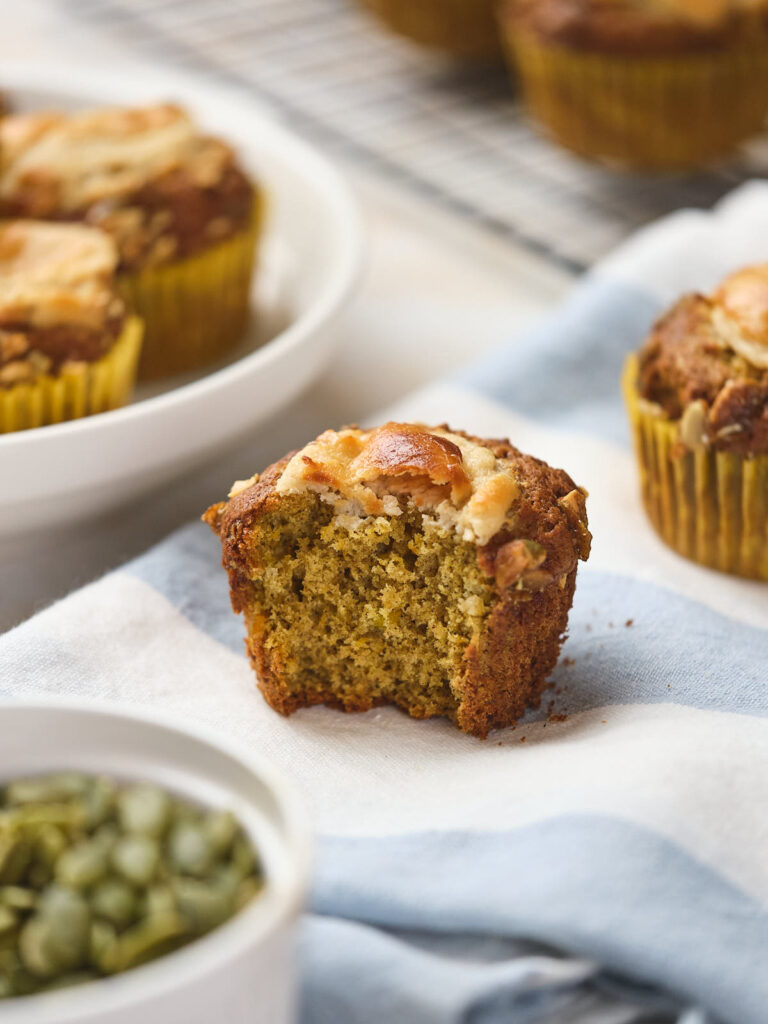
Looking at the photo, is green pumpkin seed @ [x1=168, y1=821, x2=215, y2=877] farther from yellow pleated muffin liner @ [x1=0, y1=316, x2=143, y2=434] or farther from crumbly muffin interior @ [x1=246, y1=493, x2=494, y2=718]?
yellow pleated muffin liner @ [x1=0, y1=316, x2=143, y2=434]

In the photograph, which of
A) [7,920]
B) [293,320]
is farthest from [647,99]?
[7,920]

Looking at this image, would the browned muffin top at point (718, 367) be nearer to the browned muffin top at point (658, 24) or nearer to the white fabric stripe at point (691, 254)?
the white fabric stripe at point (691, 254)

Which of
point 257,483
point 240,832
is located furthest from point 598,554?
point 240,832

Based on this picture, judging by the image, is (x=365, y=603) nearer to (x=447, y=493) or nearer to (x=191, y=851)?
(x=447, y=493)

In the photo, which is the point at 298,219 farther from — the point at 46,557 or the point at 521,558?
the point at 521,558

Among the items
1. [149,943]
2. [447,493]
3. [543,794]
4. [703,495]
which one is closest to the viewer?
[149,943]

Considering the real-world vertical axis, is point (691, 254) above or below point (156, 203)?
below
